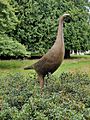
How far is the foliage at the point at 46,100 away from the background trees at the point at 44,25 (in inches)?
553

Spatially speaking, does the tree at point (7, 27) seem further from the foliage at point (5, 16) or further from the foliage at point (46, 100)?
the foliage at point (46, 100)

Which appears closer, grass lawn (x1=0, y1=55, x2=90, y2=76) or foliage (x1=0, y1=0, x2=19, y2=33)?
grass lawn (x1=0, y1=55, x2=90, y2=76)

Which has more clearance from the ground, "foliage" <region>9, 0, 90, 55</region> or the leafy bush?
"foliage" <region>9, 0, 90, 55</region>

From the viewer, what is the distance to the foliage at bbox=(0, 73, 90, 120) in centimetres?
461

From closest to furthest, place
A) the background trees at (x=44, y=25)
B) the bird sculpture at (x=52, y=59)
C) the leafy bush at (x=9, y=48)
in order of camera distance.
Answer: the bird sculpture at (x=52, y=59)
the leafy bush at (x=9, y=48)
the background trees at (x=44, y=25)

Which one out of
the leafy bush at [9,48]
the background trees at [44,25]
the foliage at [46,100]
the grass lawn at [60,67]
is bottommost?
the grass lawn at [60,67]

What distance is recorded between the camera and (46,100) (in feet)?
16.2

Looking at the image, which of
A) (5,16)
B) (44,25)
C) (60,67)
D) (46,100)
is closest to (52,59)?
(46,100)

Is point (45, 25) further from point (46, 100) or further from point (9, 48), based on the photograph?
point (46, 100)

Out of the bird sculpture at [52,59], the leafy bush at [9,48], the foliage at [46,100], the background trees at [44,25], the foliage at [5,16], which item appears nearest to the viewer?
the foliage at [46,100]

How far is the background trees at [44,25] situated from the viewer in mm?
22359

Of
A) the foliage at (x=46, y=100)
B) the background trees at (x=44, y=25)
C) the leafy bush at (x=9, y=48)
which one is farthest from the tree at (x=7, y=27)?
the foliage at (x=46, y=100)

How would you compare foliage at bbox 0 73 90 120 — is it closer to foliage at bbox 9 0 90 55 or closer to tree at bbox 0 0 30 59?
tree at bbox 0 0 30 59

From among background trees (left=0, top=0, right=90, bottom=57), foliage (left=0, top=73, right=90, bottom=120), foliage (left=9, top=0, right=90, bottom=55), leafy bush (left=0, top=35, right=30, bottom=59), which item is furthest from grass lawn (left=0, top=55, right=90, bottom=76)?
foliage (left=0, top=73, right=90, bottom=120)
